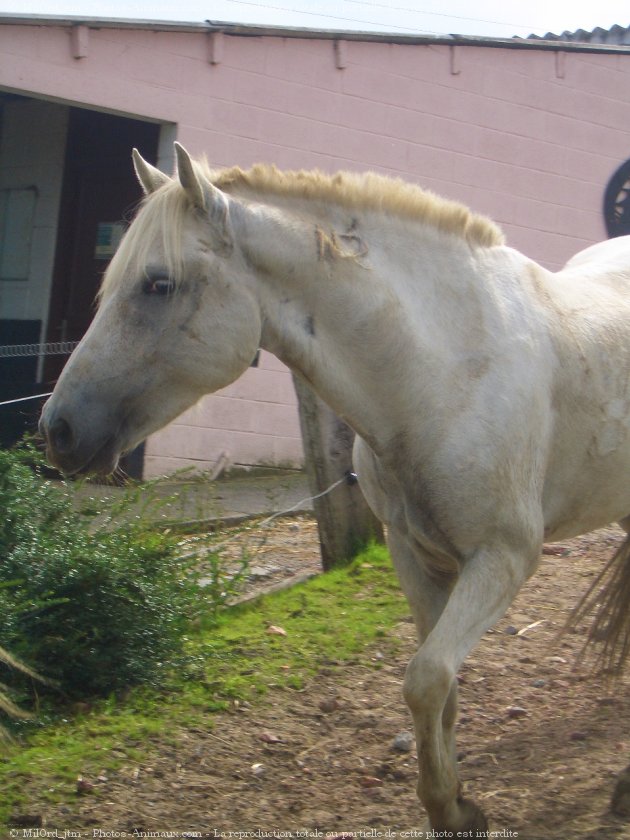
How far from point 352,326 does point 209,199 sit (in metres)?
0.58

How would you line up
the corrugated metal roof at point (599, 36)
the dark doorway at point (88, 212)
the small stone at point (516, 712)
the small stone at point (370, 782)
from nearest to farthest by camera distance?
the small stone at point (370, 782), the small stone at point (516, 712), the dark doorway at point (88, 212), the corrugated metal roof at point (599, 36)

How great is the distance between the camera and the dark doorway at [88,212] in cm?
1008

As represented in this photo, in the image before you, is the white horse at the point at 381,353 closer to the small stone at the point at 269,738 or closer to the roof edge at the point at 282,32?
the small stone at the point at 269,738

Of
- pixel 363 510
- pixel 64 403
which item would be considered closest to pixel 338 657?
pixel 363 510

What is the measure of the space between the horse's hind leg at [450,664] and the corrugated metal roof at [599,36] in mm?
12831

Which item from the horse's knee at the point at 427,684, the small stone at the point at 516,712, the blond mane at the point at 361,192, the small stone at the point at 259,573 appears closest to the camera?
the horse's knee at the point at 427,684

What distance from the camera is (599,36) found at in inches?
606

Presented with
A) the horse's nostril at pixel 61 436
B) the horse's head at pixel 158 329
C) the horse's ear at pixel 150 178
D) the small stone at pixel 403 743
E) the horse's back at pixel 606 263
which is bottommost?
the small stone at pixel 403 743

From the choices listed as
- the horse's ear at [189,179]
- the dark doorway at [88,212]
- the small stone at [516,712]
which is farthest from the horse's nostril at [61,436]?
the dark doorway at [88,212]

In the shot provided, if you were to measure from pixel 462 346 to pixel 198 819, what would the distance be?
1795 millimetres

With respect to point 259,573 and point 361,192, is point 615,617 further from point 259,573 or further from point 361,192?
point 259,573

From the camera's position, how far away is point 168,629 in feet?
15.3

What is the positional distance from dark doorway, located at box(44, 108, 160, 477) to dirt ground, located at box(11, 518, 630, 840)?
576 cm

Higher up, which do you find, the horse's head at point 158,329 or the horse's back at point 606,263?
the horse's back at point 606,263
